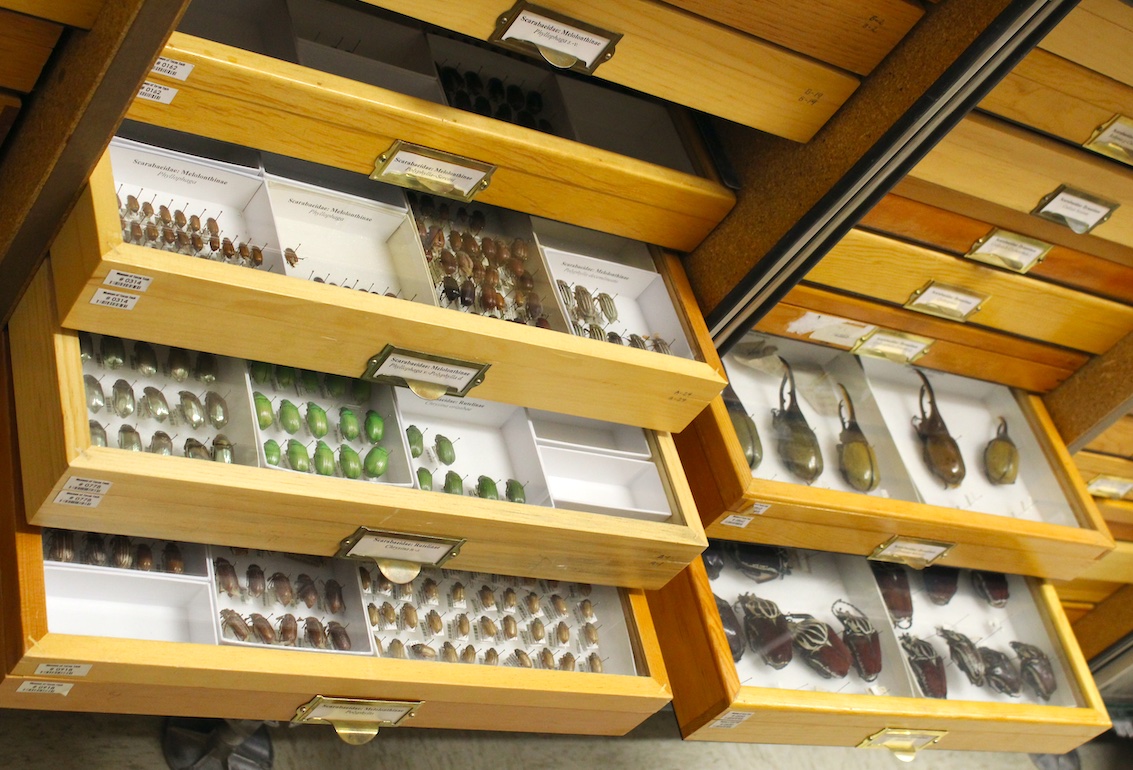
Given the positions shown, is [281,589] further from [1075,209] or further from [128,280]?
[1075,209]

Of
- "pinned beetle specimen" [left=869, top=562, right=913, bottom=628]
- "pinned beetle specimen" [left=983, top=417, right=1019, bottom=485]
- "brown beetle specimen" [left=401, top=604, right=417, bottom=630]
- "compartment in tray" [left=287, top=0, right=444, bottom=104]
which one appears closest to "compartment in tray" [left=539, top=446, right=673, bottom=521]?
"brown beetle specimen" [left=401, top=604, right=417, bottom=630]

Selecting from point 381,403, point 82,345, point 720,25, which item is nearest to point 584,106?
point 720,25

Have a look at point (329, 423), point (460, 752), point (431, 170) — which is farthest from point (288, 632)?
point (460, 752)

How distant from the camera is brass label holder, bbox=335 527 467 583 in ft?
5.31

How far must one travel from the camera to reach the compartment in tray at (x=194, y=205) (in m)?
1.62

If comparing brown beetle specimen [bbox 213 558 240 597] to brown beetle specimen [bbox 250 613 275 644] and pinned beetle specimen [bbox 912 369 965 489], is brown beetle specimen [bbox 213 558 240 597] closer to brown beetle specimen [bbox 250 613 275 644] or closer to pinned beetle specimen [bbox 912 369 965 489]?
brown beetle specimen [bbox 250 613 275 644]

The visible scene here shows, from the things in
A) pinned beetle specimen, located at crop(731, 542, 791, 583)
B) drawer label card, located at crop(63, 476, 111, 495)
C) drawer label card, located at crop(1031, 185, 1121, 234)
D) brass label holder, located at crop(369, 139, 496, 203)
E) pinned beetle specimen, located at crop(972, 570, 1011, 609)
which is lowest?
pinned beetle specimen, located at crop(972, 570, 1011, 609)

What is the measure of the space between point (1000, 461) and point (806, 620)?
2.04 feet

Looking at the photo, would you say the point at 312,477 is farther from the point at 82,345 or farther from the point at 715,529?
the point at 715,529

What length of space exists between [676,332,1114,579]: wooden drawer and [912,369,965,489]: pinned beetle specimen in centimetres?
3

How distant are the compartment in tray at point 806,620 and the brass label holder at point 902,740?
10 cm

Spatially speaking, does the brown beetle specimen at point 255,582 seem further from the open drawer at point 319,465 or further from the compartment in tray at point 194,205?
the compartment in tray at point 194,205

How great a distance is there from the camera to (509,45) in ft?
5.24

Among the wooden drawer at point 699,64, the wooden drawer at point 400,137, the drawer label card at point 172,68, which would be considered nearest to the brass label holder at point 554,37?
the wooden drawer at point 699,64
